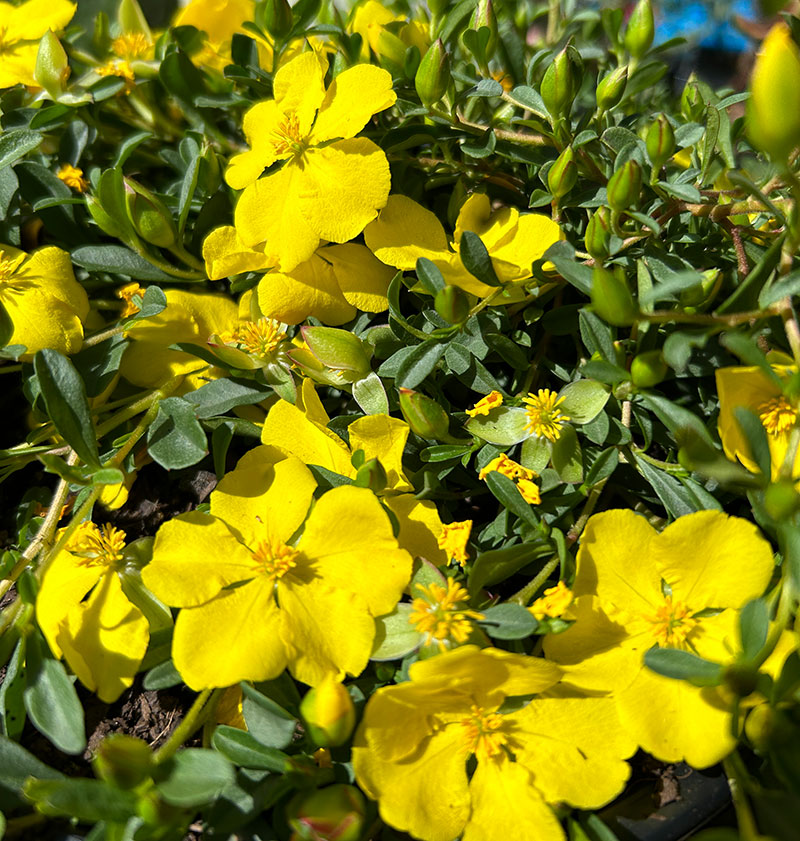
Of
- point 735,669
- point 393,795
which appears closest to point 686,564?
point 735,669

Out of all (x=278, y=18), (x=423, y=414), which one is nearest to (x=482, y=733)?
(x=423, y=414)

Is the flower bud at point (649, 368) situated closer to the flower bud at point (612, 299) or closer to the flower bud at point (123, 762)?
the flower bud at point (612, 299)

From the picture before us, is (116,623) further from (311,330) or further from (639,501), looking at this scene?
(639,501)

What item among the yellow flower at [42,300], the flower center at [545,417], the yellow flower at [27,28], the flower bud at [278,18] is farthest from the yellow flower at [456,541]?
the yellow flower at [27,28]

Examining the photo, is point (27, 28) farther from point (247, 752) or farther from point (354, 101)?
point (247, 752)

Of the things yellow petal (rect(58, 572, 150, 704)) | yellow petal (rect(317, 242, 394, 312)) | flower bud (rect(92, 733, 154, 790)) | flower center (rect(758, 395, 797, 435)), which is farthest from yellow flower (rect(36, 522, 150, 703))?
flower center (rect(758, 395, 797, 435))
